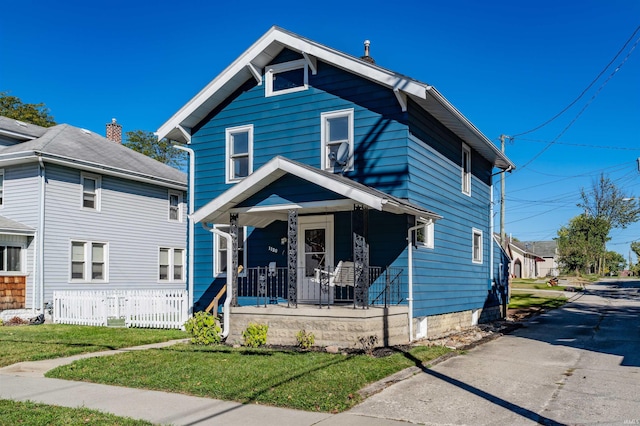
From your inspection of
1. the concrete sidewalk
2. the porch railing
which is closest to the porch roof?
the porch railing

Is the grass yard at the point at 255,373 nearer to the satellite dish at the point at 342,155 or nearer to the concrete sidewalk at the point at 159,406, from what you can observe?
the concrete sidewalk at the point at 159,406

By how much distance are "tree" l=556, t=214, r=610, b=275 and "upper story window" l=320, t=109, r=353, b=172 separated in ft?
197

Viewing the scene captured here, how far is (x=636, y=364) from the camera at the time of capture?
34.3 feet

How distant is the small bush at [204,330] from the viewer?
41.2 ft

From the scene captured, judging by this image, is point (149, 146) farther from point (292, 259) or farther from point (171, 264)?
point (292, 259)

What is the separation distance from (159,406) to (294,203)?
587cm

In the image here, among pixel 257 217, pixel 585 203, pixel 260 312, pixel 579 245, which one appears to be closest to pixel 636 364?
pixel 260 312

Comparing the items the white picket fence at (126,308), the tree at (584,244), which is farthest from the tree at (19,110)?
the tree at (584,244)

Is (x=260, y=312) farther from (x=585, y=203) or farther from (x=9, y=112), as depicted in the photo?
(x=585, y=203)

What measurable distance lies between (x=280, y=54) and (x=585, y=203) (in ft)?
231

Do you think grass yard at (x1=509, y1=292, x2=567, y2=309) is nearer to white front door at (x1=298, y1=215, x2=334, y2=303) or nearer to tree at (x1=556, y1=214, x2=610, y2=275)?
white front door at (x1=298, y1=215, x2=334, y2=303)

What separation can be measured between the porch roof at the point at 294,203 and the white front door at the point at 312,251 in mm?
509

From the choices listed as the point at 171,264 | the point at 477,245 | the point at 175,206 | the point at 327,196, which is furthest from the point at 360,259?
the point at 175,206

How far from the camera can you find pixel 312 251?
46.5 ft
